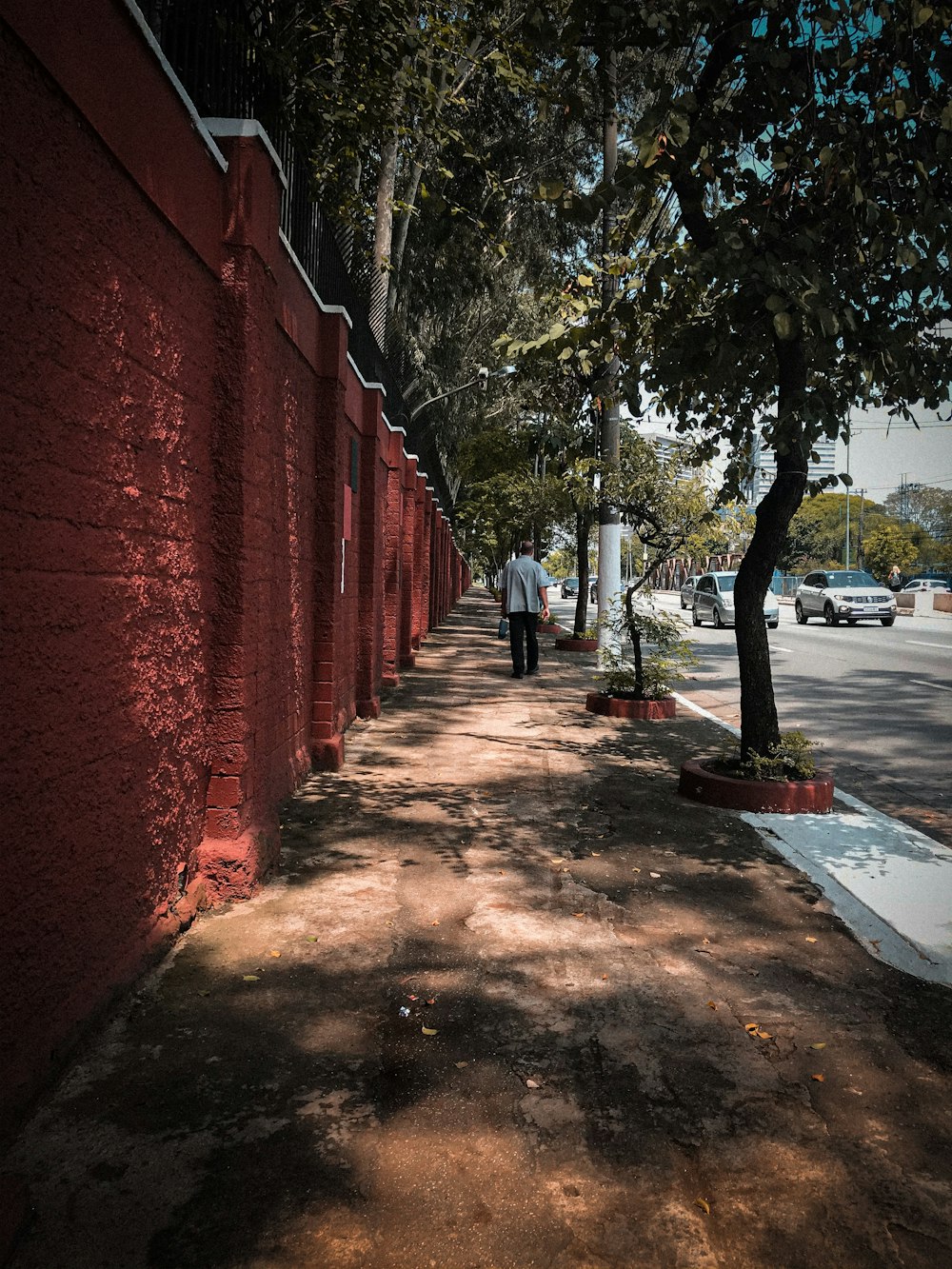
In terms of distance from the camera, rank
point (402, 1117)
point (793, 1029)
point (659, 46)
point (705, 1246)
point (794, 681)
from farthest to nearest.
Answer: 1. point (794, 681)
2. point (659, 46)
3. point (793, 1029)
4. point (402, 1117)
5. point (705, 1246)

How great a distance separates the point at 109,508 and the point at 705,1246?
2656 millimetres

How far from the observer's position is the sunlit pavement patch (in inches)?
173

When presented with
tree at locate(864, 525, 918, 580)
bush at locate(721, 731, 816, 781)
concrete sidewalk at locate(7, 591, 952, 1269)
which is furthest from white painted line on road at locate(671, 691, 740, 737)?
tree at locate(864, 525, 918, 580)

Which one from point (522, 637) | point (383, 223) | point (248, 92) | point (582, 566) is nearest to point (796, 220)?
point (248, 92)

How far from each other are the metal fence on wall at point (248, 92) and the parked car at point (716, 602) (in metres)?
23.2

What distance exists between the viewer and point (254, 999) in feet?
12.1

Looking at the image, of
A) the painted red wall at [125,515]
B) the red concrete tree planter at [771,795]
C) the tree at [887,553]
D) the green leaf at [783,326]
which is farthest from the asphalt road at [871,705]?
the tree at [887,553]

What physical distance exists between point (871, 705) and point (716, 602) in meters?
19.5

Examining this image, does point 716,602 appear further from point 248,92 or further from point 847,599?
point 248,92

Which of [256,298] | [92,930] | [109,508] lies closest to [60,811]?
[92,930]

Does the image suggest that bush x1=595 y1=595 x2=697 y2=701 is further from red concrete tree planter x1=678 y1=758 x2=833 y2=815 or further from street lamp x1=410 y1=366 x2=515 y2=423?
street lamp x1=410 y1=366 x2=515 y2=423

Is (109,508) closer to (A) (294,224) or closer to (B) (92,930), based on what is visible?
(B) (92,930)

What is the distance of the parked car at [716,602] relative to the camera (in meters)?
31.6

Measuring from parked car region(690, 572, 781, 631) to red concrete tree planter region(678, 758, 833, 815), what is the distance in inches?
936
